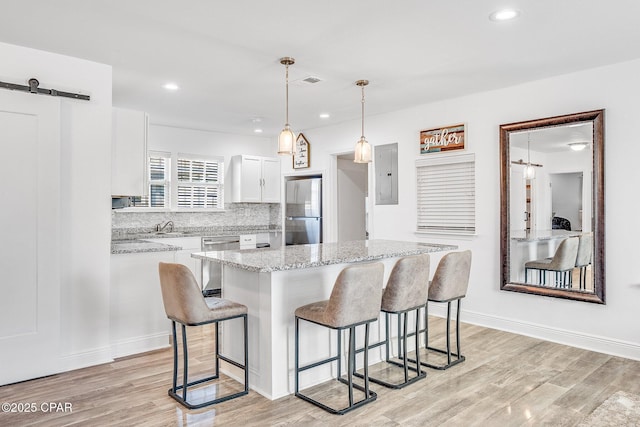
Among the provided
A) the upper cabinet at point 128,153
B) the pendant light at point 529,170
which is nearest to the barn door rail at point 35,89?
the upper cabinet at point 128,153

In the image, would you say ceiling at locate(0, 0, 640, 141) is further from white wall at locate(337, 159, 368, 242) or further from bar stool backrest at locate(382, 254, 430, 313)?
white wall at locate(337, 159, 368, 242)

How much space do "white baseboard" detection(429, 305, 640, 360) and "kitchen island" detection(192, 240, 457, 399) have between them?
5.85 ft

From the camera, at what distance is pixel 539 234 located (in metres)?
4.22

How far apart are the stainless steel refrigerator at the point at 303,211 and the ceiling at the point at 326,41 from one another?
2070 millimetres

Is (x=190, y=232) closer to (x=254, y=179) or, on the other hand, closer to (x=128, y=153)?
(x=254, y=179)

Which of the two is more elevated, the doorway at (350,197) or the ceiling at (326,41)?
the ceiling at (326,41)

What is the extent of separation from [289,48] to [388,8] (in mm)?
908

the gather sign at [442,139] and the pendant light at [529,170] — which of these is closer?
the pendant light at [529,170]

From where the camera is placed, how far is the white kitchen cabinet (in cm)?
373

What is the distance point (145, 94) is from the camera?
4.59 metres

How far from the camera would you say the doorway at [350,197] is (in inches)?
251

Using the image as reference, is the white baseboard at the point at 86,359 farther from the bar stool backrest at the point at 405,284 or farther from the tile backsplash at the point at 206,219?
the tile backsplash at the point at 206,219

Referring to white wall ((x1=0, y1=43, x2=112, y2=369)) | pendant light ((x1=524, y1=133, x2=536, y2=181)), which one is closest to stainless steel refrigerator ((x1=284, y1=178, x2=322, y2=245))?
pendant light ((x1=524, y1=133, x2=536, y2=181))

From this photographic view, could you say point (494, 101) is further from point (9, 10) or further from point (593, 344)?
point (9, 10)
